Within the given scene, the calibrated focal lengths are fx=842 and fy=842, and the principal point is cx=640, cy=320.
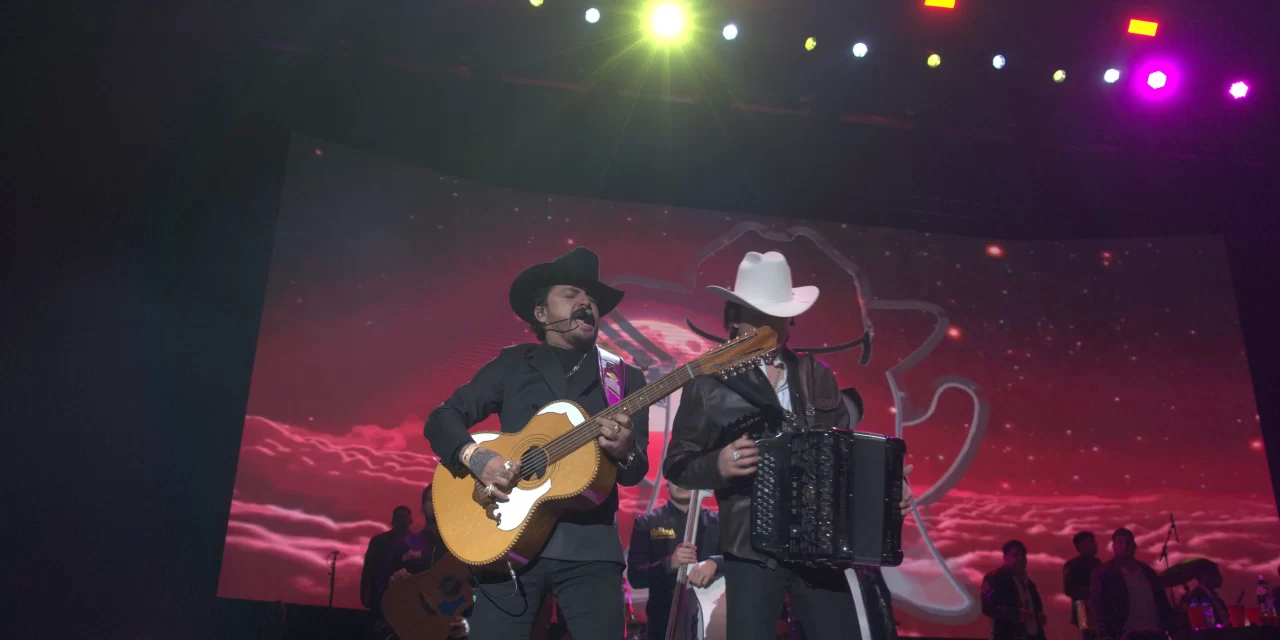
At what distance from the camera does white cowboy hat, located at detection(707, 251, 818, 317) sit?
3.53 metres

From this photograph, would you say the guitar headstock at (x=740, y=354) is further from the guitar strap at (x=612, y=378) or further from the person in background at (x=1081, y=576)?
the person in background at (x=1081, y=576)

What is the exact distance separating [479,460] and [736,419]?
98 centimetres

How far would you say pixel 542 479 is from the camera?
306 cm

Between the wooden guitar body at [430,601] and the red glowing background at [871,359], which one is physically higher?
the red glowing background at [871,359]

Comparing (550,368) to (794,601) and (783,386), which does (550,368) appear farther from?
(794,601)

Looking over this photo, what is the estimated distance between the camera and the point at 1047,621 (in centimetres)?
681

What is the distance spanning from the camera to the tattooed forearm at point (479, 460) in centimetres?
307

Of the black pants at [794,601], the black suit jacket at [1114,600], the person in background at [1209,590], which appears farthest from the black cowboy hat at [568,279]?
the person in background at [1209,590]

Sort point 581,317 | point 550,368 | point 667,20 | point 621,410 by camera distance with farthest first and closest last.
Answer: point 667,20 → point 581,317 → point 550,368 → point 621,410

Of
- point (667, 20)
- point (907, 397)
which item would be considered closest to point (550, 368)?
point (667, 20)

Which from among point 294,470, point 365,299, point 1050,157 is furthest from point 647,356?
point 1050,157

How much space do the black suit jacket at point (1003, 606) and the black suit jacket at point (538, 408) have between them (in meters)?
4.40

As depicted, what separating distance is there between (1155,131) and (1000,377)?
2475 millimetres

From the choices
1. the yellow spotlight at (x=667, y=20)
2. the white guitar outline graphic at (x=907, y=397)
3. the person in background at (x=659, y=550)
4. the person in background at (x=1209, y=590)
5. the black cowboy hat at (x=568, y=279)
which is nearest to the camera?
the black cowboy hat at (x=568, y=279)
